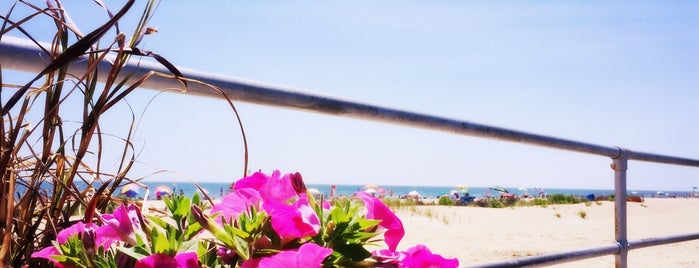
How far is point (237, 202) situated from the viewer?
0.55m

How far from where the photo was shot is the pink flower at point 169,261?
1.48 ft

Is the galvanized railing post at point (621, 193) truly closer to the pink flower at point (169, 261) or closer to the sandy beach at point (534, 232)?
the pink flower at point (169, 261)

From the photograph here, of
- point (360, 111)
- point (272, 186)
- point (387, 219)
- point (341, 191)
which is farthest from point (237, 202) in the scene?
point (341, 191)

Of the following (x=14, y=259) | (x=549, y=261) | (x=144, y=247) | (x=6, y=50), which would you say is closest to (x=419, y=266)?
(x=144, y=247)

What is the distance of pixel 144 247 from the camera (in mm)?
491

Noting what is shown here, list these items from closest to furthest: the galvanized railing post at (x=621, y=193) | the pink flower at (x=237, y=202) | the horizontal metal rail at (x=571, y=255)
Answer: the pink flower at (x=237, y=202) < the horizontal metal rail at (x=571, y=255) < the galvanized railing post at (x=621, y=193)

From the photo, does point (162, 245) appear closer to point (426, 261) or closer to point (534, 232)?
point (426, 261)

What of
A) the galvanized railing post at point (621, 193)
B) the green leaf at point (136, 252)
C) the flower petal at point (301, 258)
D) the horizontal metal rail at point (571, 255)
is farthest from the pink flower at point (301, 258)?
the galvanized railing post at point (621, 193)

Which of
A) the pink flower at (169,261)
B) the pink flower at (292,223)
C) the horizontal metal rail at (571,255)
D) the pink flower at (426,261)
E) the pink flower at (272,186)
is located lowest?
the horizontal metal rail at (571,255)

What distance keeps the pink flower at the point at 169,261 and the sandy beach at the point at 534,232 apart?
5.77 metres

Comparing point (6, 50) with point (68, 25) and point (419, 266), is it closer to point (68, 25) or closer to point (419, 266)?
point (68, 25)

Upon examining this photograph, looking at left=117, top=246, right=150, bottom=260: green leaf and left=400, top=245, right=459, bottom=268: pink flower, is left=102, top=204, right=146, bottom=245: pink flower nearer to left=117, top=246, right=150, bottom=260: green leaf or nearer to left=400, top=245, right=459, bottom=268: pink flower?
left=117, top=246, right=150, bottom=260: green leaf

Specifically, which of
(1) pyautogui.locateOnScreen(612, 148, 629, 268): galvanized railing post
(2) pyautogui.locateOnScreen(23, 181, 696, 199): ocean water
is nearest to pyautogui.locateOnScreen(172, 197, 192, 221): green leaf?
(2) pyautogui.locateOnScreen(23, 181, 696, 199): ocean water

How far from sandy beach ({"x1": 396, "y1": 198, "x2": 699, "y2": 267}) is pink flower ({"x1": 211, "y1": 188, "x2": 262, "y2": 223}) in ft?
18.6
